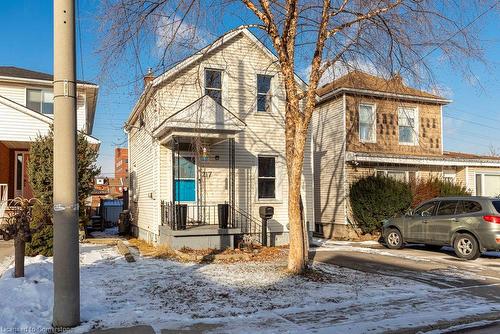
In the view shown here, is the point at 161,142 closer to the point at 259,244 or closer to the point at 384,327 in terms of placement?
the point at 259,244

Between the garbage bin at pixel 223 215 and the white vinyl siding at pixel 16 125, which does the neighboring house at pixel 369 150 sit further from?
the white vinyl siding at pixel 16 125

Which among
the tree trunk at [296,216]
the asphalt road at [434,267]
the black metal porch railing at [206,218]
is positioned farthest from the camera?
the black metal porch railing at [206,218]

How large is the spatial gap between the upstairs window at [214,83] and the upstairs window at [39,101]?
10329mm

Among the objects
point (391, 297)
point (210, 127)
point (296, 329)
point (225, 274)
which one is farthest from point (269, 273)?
point (210, 127)

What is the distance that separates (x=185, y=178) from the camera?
15.2m

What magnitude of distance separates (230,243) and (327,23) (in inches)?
281

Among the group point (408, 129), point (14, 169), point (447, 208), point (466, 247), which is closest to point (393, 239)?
point (447, 208)

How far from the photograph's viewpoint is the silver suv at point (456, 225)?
12.6 meters

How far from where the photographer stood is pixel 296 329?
6133 millimetres

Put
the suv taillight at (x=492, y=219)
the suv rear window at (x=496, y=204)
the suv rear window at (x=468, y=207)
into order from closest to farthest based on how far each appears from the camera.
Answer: the suv taillight at (x=492, y=219)
the suv rear window at (x=496, y=204)
the suv rear window at (x=468, y=207)

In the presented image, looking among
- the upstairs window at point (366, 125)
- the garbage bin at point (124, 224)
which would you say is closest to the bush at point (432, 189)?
the upstairs window at point (366, 125)

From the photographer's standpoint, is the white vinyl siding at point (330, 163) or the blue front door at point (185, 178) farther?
the white vinyl siding at point (330, 163)

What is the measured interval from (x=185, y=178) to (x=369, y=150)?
919cm

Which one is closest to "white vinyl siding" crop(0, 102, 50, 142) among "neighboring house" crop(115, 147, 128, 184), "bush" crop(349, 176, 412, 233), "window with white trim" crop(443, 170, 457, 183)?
"bush" crop(349, 176, 412, 233)
